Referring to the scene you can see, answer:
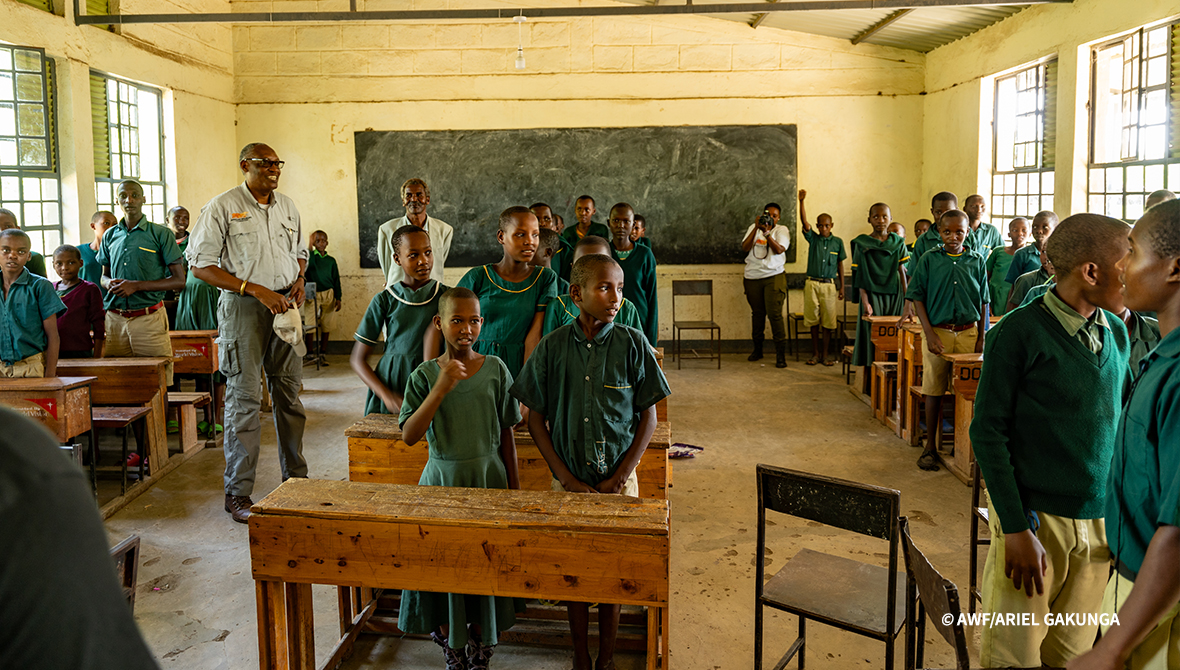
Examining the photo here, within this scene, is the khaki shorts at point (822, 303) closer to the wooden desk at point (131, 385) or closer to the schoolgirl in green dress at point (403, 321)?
the schoolgirl in green dress at point (403, 321)

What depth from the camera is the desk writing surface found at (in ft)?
6.57

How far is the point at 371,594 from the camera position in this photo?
9.81 ft

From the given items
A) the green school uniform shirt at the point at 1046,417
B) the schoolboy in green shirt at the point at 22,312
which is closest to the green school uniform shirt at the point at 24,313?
the schoolboy in green shirt at the point at 22,312

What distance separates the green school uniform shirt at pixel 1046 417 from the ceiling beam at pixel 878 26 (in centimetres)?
600

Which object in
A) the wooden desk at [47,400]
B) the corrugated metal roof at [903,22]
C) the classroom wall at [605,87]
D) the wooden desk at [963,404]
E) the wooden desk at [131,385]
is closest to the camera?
the wooden desk at [47,400]

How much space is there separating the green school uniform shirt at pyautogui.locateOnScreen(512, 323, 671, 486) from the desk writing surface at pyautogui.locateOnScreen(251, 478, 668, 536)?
23cm

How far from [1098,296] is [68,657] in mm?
2072

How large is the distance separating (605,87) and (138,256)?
201 inches

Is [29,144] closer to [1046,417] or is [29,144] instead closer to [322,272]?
[322,272]

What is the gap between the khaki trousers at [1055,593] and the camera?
192cm

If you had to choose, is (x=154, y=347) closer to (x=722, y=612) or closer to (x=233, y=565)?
(x=233, y=565)

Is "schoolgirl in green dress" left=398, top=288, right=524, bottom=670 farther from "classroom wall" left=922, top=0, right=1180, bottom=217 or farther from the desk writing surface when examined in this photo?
"classroom wall" left=922, top=0, right=1180, bottom=217

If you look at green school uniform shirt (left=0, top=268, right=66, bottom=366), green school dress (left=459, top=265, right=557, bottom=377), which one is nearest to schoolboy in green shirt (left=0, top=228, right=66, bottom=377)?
green school uniform shirt (left=0, top=268, right=66, bottom=366)

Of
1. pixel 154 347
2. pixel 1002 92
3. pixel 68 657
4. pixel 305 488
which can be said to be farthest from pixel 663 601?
pixel 1002 92
